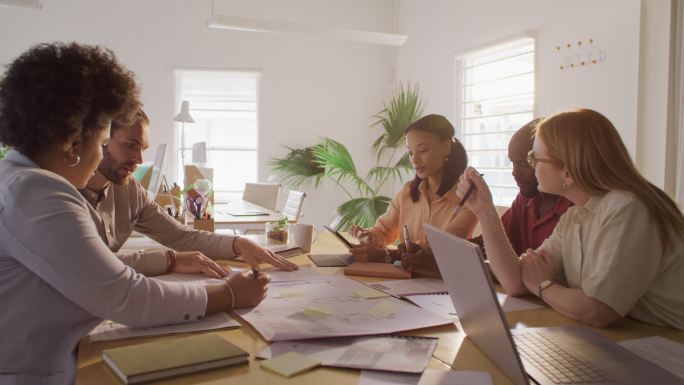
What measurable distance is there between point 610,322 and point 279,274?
968 mm

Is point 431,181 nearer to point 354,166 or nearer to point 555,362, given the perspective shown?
point 555,362

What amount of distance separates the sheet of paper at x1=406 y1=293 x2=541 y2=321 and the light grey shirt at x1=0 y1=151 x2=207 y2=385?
0.65m

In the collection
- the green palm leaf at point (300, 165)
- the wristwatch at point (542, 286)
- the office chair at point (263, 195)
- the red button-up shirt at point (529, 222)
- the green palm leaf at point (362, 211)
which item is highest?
the green palm leaf at point (300, 165)

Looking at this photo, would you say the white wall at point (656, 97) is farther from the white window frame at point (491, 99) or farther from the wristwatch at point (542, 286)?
the wristwatch at point (542, 286)

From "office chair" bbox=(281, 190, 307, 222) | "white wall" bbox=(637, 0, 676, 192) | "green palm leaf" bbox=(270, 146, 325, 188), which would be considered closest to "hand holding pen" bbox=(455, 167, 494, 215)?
"white wall" bbox=(637, 0, 676, 192)

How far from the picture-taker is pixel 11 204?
1054 millimetres

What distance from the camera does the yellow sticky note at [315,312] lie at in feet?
4.06

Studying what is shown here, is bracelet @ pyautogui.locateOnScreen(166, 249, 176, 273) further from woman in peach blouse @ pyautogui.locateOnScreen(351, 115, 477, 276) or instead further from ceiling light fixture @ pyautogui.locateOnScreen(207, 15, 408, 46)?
ceiling light fixture @ pyautogui.locateOnScreen(207, 15, 408, 46)

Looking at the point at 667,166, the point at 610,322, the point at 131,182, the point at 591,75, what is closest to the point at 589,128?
the point at 610,322

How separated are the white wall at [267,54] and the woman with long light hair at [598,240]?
522 centimetres

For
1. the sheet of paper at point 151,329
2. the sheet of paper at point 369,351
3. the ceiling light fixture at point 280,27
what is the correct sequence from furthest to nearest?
the ceiling light fixture at point 280,27 → the sheet of paper at point 151,329 → the sheet of paper at point 369,351

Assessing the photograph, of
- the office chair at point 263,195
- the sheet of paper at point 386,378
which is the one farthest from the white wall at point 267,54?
the sheet of paper at point 386,378

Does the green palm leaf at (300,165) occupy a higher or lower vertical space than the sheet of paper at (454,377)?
higher

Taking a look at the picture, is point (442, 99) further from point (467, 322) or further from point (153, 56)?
point (467, 322)
